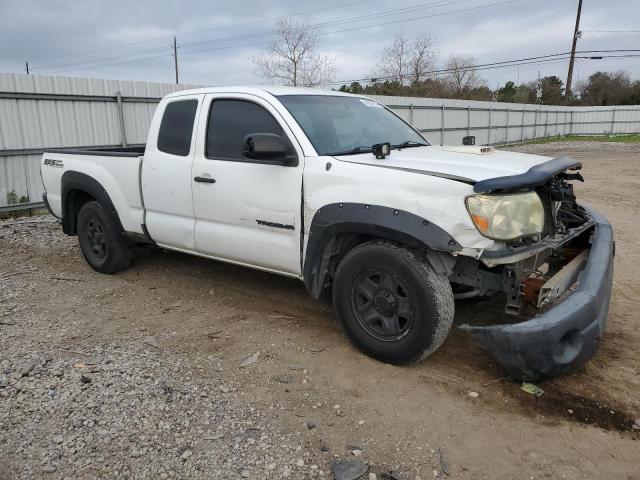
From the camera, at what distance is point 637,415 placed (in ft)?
10.1

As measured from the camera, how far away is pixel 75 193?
609 centimetres

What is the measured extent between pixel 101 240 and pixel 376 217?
376 centimetres

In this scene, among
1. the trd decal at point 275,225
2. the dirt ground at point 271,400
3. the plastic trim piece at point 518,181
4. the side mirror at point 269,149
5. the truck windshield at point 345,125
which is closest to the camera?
the dirt ground at point 271,400

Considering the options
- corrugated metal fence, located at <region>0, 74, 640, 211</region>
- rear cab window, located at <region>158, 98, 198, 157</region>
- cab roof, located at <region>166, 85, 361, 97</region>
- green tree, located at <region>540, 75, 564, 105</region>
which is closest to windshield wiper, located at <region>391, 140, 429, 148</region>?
cab roof, located at <region>166, 85, 361, 97</region>

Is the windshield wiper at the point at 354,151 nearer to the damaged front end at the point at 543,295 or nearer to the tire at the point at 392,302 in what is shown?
the tire at the point at 392,302

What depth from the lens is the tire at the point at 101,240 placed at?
18.6ft

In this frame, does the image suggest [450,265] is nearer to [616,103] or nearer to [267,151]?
[267,151]

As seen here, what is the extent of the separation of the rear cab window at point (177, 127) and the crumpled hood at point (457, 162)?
1681mm

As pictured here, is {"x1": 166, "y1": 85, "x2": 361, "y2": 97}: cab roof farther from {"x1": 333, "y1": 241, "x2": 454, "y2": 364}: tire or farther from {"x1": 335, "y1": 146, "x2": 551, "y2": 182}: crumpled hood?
{"x1": 333, "y1": 241, "x2": 454, "y2": 364}: tire

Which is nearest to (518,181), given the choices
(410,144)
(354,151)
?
(354,151)

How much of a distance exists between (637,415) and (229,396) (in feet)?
7.98

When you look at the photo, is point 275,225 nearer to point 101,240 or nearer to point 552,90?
point 101,240

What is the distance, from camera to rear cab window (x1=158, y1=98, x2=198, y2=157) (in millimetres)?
4785

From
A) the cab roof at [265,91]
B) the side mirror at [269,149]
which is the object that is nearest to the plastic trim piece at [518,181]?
the side mirror at [269,149]
